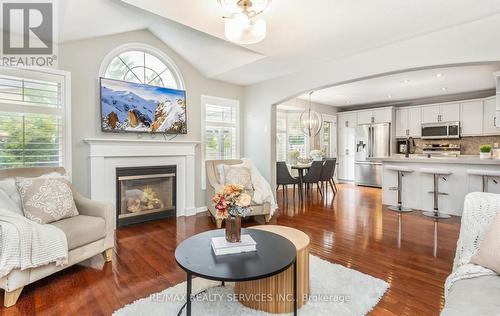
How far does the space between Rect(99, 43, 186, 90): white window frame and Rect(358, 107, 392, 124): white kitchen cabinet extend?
18.8ft

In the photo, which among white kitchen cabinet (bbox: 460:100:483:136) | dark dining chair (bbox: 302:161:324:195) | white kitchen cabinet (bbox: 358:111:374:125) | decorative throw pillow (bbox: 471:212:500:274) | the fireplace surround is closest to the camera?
decorative throw pillow (bbox: 471:212:500:274)

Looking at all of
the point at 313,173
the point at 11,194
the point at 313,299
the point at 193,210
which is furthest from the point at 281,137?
the point at 11,194

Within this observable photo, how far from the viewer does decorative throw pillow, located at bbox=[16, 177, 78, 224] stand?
2.29 meters

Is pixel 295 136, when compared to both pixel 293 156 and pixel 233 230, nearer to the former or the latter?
pixel 293 156

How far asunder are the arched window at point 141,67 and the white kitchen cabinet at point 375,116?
5789 millimetres

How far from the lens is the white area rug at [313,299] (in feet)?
5.85

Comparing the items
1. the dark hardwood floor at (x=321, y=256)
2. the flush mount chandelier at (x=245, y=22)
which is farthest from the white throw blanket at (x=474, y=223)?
the flush mount chandelier at (x=245, y=22)

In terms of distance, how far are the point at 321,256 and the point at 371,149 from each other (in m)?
5.76

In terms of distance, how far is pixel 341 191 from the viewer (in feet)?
22.2

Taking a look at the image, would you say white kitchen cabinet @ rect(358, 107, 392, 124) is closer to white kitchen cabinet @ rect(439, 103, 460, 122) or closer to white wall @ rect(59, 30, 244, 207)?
white kitchen cabinet @ rect(439, 103, 460, 122)

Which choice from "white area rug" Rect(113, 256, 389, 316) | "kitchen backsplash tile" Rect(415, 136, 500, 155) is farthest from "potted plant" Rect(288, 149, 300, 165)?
"white area rug" Rect(113, 256, 389, 316)

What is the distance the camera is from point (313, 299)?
6.32ft

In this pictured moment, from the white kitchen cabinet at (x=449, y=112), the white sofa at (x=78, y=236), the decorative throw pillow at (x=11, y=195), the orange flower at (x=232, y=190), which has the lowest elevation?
the white sofa at (x=78, y=236)

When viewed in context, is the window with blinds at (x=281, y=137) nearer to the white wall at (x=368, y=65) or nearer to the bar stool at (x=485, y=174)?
the white wall at (x=368, y=65)
